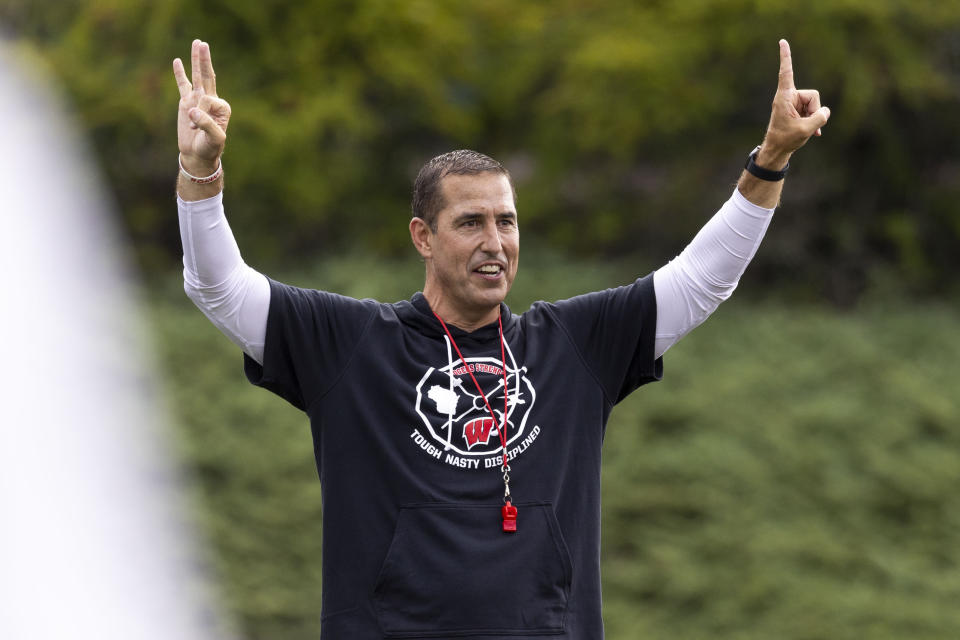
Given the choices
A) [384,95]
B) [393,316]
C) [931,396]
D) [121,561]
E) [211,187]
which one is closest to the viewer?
[211,187]

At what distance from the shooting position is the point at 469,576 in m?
2.52

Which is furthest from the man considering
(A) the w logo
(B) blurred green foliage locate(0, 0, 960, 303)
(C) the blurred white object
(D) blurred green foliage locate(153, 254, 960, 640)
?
(B) blurred green foliage locate(0, 0, 960, 303)

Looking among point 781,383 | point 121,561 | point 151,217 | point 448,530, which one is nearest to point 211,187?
point 448,530

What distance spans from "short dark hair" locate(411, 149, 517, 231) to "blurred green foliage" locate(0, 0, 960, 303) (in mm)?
5714

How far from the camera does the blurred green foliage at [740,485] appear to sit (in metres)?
7.00

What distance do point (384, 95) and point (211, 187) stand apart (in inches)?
269

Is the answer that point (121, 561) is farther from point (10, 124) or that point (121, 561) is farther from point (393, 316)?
point (393, 316)

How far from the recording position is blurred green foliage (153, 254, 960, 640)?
7.00 m

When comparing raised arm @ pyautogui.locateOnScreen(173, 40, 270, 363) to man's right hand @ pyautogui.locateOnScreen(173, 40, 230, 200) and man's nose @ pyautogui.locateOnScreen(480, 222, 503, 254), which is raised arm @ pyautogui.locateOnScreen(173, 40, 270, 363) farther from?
man's nose @ pyautogui.locateOnScreen(480, 222, 503, 254)

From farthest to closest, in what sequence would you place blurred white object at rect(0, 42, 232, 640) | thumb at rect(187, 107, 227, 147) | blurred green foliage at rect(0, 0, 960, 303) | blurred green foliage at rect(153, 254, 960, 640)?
blurred green foliage at rect(0, 0, 960, 303) → blurred green foliage at rect(153, 254, 960, 640) → blurred white object at rect(0, 42, 232, 640) → thumb at rect(187, 107, 227, 147)

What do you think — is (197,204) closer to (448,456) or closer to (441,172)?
(441,172)

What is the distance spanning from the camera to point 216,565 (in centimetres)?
742

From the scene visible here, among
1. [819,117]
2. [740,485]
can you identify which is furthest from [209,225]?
[740,485]

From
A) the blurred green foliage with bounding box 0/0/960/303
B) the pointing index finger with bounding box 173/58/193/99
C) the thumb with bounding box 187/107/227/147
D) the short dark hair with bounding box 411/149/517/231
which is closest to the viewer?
the thumb with bounding box 187/107/227/147
